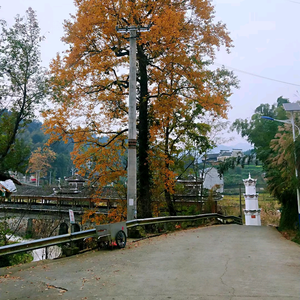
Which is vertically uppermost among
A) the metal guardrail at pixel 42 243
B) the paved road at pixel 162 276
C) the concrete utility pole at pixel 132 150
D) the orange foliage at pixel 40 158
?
the orange foliage at pixel 40 158

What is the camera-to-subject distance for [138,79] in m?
18.1

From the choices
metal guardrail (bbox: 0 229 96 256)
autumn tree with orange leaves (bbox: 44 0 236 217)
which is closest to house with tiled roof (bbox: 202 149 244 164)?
autumn tree with orange leaves (bbox: 44 0 236 217)

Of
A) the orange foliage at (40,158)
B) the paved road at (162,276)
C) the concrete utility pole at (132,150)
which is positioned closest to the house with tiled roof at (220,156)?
the concrete utility pole at (132,150)

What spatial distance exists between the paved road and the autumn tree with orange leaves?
748cm

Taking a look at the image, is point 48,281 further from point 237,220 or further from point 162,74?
point 237,220

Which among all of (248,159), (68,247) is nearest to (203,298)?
(68,247)

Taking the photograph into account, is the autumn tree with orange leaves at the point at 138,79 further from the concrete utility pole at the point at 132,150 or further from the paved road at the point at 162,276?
the paved road at the point at 162,276

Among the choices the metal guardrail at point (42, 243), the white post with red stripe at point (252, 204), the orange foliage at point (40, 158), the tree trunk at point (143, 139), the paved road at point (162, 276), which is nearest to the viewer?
the paved road at point (162, 276)

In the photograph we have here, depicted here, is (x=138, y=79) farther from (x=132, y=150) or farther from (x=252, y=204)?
(x=252, y=204)

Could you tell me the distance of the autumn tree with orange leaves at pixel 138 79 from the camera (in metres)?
15.9

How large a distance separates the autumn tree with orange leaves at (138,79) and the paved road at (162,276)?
24.5 feet

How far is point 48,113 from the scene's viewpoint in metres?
15.7

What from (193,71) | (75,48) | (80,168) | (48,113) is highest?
(75,48)

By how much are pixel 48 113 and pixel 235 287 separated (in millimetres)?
12369
